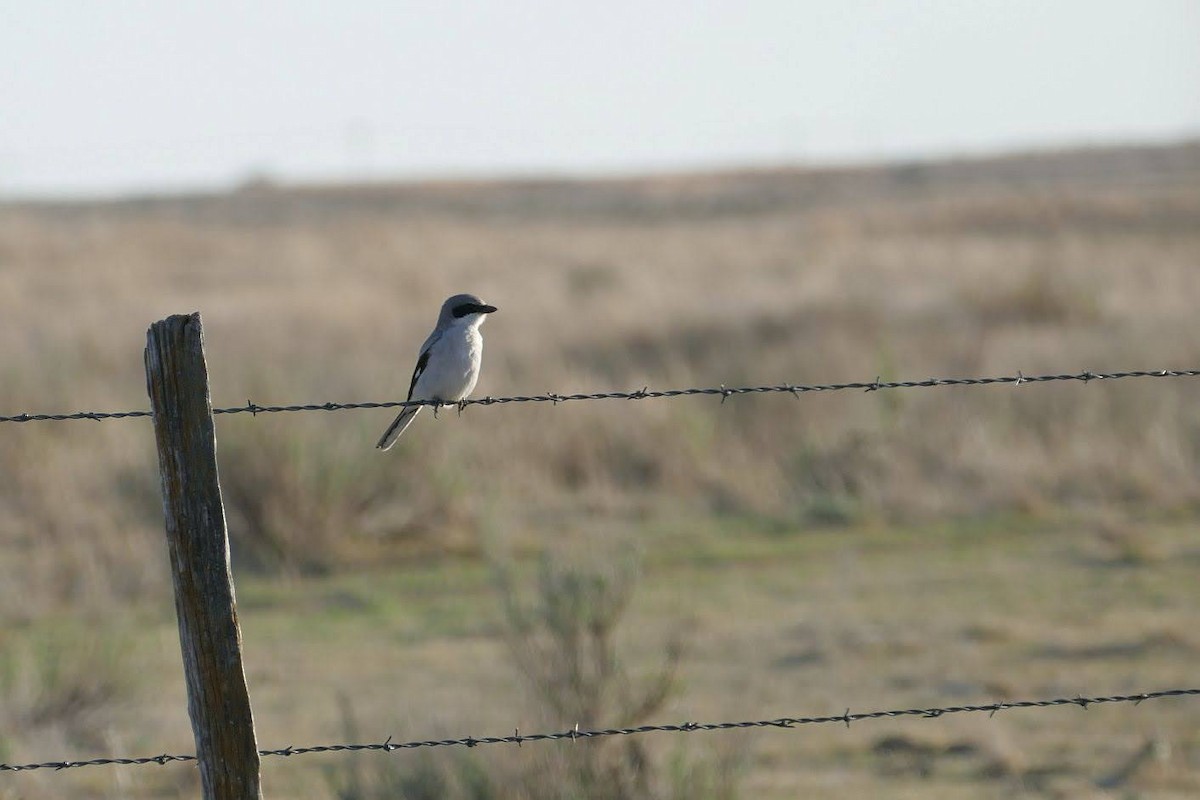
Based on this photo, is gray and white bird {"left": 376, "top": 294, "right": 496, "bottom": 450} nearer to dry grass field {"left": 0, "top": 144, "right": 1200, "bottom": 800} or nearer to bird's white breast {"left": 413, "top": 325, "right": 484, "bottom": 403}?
bird's white breast {"left": 413, "top": 325, "right": 484, "bottom": 403}

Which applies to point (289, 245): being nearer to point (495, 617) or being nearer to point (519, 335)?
point (519, 335)

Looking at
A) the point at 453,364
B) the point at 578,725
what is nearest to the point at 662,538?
the point at 578,725

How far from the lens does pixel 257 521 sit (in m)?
12.7

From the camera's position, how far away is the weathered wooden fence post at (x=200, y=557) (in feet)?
12.0

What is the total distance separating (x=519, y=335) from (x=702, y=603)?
9147 millimetres

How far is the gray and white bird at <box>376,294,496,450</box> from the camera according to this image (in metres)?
6.34

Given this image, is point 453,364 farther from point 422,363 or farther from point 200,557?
point 200,557

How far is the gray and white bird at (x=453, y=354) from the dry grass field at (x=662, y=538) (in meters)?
1.18

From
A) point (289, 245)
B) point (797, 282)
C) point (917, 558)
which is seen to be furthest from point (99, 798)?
point (289, 245)

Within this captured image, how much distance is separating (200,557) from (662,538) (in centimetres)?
965

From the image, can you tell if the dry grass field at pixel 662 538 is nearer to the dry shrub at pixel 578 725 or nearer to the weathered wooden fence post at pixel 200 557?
the dry shrub at pixel 578 725

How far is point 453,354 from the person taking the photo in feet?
20.8

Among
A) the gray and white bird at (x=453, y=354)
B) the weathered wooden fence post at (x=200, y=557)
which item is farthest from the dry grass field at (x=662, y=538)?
the weathered wooden fence post at (x=200, y=557)

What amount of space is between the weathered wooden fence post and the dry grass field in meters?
2.68
